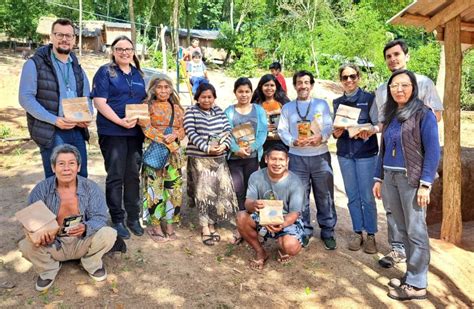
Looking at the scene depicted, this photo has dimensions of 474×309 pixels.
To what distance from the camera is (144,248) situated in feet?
13.8

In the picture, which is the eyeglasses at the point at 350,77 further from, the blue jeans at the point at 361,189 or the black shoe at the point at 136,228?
the black shoe at the point at 136,228

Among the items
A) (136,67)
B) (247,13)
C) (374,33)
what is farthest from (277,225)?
(247,13)

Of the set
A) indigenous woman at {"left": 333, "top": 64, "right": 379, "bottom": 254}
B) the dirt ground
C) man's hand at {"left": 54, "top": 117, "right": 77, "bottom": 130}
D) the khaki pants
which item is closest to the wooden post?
the dirt ground

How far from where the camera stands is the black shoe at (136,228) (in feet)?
14.6

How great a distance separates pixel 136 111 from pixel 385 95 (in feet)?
8.11

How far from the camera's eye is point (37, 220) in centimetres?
323

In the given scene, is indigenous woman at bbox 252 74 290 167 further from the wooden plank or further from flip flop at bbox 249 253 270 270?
the wooden plank

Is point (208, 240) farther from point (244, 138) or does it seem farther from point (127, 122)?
point (127, 122)

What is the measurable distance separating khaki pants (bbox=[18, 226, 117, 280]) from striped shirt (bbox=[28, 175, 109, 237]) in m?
0.09

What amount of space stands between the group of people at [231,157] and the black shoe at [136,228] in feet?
0.06

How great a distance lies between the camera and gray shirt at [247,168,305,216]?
3.99m

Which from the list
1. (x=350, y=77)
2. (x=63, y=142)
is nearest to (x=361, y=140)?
(x=350, y=77)

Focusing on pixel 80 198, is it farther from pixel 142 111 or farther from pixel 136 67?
pixel 136 67

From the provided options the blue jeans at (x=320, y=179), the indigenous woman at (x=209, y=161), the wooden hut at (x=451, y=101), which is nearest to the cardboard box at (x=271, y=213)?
the blue jeans at (x=320, y=179)
